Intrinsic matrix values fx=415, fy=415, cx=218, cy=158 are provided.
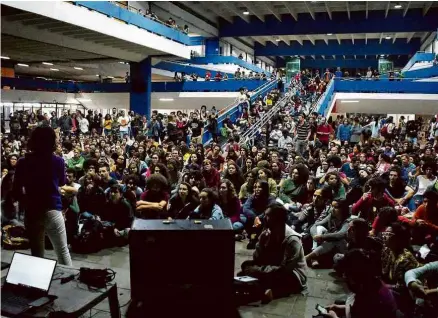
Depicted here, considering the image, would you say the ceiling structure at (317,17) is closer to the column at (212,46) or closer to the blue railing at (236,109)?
the column at (212,46)

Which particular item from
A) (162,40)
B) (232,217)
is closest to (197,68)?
(162,40)

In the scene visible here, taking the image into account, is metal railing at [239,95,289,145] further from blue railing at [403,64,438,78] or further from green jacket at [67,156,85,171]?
blue railing at [403,64,438,78]

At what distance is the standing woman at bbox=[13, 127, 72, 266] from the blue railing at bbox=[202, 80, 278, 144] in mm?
10121

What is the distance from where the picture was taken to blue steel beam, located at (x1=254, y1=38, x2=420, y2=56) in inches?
1235

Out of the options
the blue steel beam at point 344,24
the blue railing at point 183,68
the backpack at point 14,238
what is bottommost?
the backpack at point 14,238

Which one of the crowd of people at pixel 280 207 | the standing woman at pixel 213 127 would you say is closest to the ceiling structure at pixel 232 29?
the standing woman at pixel 213 127

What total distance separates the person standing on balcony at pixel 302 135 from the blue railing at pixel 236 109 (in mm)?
2704

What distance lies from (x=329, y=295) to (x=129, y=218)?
312 cm

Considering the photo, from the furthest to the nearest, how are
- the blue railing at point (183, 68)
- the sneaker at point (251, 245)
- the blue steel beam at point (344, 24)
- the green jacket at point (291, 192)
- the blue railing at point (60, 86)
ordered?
the blue railing at point (183, 68), the blue steel beam at point (344, 24), the blue railing at point (60, 86), the green jacket at point (291, 192), the sneaker at point (251, 245)

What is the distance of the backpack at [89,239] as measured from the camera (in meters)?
5.73

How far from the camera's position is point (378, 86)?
66.4 feet

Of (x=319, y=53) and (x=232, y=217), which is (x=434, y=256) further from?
(x=319, y=53)

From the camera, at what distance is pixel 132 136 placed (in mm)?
15555

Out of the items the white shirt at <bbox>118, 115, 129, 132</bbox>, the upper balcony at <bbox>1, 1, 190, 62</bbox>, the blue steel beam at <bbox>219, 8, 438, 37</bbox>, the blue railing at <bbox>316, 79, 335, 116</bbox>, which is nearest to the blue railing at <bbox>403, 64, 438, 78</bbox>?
the blue steel beam at <bbox>219, 8, 438, 37</bbox>
